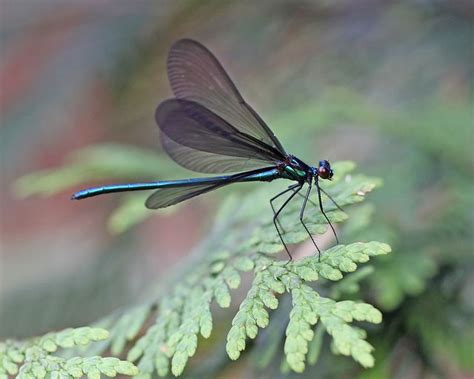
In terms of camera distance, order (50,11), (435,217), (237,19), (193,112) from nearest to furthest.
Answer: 1. (193,112)
2. (435,217)
3. (237,19)
4. (50,11)

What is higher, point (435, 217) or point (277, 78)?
point (277, 78)

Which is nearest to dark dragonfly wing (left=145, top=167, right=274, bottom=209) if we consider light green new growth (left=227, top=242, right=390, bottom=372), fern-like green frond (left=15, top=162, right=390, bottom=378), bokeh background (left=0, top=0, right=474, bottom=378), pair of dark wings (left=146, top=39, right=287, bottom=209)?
pair of dark wings (left=146, top=39, right=287, bottom=209)

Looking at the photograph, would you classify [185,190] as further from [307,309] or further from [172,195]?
[307,309]

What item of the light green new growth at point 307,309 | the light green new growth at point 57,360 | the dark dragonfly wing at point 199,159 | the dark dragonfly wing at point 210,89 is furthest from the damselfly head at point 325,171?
the light green new growth at point 57,360

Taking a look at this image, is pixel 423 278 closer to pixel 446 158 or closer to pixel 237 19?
pixel 446 158

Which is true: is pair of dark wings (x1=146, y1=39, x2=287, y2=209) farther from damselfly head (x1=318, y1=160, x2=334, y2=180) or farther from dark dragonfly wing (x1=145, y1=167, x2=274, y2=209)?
damselfly head (x1=318, y1=160, x2=334, y2=180)

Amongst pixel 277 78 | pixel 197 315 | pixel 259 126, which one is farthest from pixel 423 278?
pixel 277 78
